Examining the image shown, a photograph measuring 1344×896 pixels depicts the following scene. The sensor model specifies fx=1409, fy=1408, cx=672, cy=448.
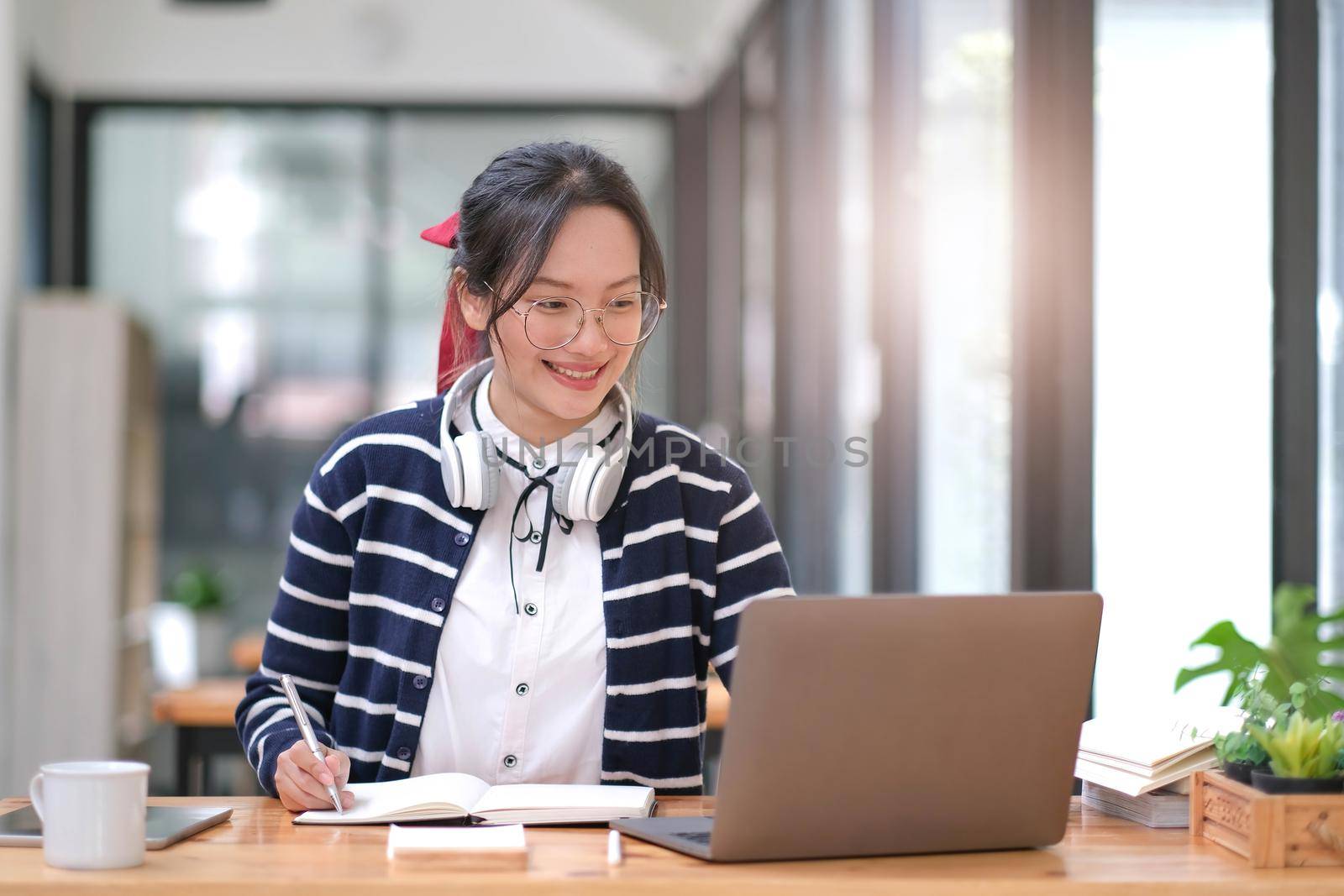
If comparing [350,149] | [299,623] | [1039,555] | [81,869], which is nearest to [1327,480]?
[1039,555]

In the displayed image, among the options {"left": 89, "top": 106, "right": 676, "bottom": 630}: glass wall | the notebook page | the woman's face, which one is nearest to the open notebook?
the notebook page

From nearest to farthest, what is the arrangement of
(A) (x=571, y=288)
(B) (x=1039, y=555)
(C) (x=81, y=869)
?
(C) (x=81, y=869) → (A) (x=571, y=288) → (B) (x=1039, y=555)

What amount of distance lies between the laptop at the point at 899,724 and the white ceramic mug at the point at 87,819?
443 millimetres

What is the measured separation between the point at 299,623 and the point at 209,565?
4.61 metres

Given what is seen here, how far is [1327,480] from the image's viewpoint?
213 cm

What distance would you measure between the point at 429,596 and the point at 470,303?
1.15 ft

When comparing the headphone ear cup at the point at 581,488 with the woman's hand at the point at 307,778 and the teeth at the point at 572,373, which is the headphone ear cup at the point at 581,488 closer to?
the teeth at the point at 572,373

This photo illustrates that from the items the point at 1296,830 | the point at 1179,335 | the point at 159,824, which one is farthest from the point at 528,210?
the point at 1179,335

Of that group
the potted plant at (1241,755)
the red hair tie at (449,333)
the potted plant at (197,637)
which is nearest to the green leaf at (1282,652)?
the potted plant at (1241,755)

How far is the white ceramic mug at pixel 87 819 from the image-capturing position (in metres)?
1.09

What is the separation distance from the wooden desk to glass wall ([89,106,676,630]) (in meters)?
4.83

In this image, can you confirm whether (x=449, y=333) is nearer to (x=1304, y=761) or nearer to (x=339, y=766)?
(x=339, y=766)

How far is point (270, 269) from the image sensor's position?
607 centimetres

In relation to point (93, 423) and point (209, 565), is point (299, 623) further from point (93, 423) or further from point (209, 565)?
point (209, 565)
